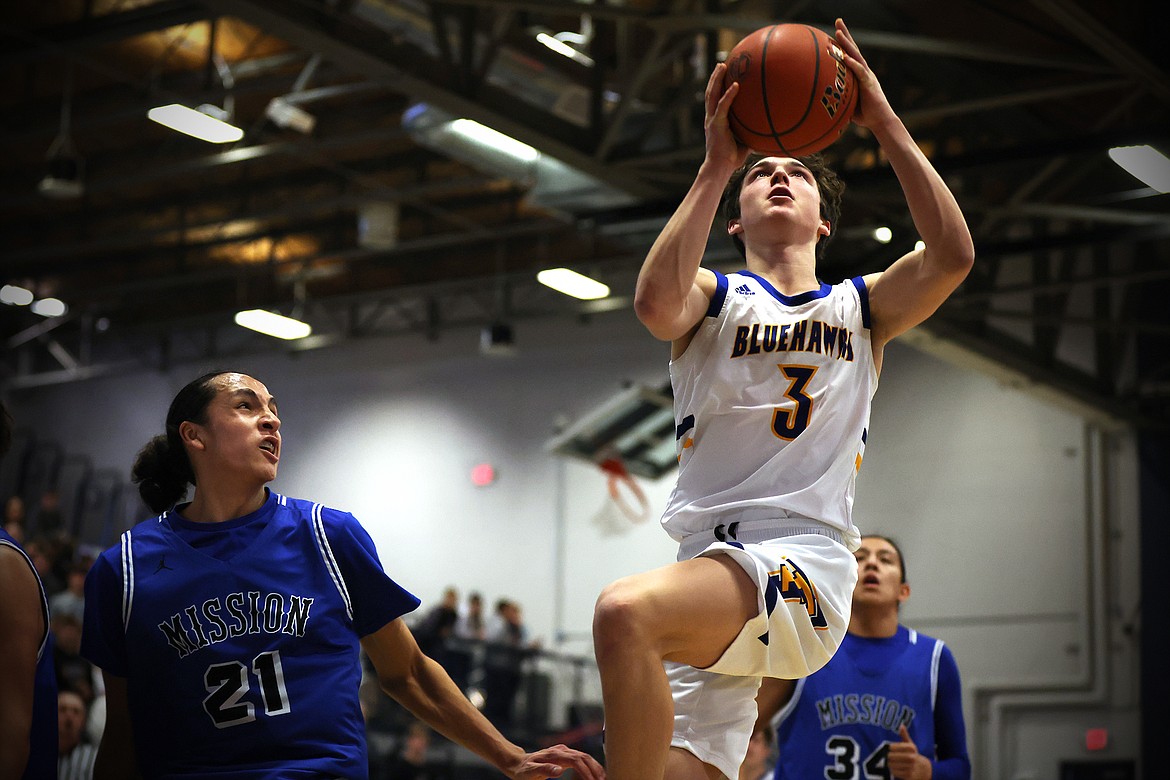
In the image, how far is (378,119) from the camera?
52.6 feet

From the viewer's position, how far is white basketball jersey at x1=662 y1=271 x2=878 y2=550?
3488mm

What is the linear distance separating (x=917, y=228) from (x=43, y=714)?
2506 mm

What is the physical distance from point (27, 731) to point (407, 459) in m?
18.4

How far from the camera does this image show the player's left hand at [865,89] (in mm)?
3586

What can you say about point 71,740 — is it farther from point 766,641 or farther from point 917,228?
point 917,228

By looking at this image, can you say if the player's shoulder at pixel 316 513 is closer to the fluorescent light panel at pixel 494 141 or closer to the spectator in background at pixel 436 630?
the fluorescent light panel at pixel 494 141

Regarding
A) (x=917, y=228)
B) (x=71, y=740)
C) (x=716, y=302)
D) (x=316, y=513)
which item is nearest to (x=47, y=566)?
(x=71, y=740)

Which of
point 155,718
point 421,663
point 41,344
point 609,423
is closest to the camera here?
point 155,718

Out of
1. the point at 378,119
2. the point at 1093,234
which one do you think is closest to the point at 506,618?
the point at 378,119

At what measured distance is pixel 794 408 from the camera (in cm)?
352

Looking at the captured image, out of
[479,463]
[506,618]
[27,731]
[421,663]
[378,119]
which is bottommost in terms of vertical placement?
[27,731]

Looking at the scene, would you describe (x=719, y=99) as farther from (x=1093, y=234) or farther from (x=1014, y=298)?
(x=1014, y=298)

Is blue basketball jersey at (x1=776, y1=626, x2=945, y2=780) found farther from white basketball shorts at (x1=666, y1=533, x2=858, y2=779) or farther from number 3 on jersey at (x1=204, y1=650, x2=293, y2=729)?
number 3 on jersey at (x1=204, y1=650, x2=293, y2=729)

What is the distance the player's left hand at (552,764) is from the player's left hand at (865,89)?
1.83 meters
